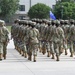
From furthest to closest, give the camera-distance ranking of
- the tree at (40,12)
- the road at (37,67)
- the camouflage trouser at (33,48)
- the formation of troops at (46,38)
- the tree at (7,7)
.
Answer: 1. the tree at (7,7)
2. the tree at (40,12)
3. the formation of troops at (46,38)
4. the camouflage trouser at (33,48)
5. the road at (37,67)

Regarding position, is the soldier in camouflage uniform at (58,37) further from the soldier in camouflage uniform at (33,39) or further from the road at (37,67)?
the soldier in camouflage uniform at (33,39)

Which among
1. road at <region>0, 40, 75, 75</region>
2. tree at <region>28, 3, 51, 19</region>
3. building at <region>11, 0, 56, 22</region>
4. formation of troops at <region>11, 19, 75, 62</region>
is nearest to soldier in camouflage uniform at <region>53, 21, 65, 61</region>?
formation of troops at <region>11, 19, 75, 62</region>

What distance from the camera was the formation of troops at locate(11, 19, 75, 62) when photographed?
65.7ft

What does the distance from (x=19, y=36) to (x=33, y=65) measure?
18.2ft

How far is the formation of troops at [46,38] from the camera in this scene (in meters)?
20.0

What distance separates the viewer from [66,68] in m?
17.1

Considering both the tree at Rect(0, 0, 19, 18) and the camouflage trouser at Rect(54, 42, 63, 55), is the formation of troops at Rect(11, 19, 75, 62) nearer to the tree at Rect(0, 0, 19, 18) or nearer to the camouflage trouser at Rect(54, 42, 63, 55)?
the camouflage trouser at Rect(54, 42, 63, 55)

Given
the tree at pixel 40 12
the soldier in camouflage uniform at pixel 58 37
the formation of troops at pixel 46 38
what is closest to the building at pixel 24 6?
the tree at pixel 40 12

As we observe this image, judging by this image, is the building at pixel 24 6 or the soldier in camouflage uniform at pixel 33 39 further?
the building at pixel 24 6

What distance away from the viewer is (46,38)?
854 inches

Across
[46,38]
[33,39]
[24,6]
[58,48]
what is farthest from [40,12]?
[33,39]

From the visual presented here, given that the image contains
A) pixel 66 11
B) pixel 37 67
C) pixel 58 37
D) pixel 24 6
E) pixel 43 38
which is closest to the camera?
pixel 37 67

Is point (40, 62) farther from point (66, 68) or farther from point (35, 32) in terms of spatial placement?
point (66, 68)

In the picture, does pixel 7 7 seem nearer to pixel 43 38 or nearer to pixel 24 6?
pixel 24 6
